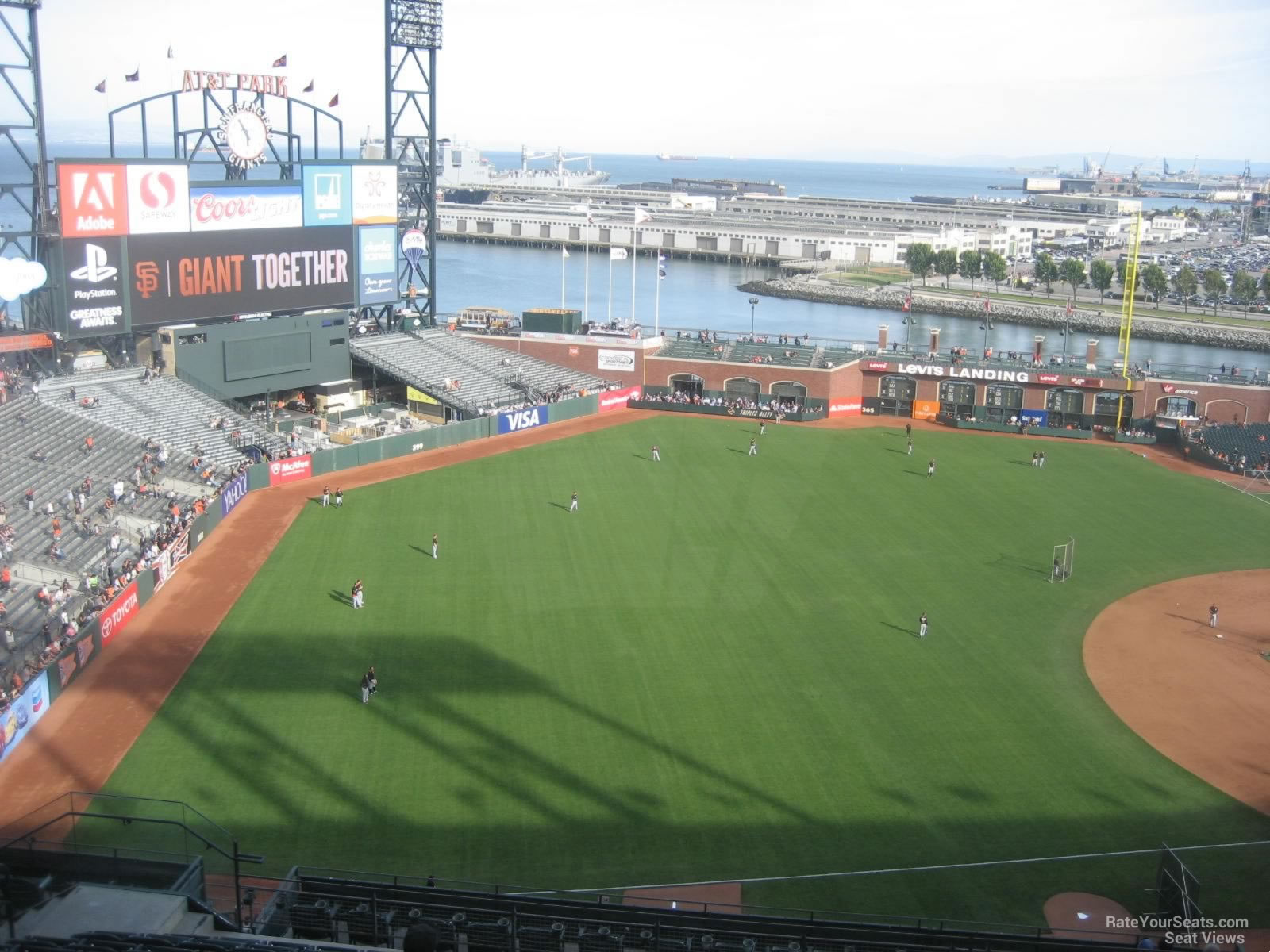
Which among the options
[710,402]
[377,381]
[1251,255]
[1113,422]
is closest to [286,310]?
[377,381]

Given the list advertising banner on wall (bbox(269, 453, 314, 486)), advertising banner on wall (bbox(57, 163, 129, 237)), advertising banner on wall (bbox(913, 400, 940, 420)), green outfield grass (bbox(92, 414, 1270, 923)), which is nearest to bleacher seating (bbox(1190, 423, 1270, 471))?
green outfield grass (bbox(92, 414, 1270, 923))

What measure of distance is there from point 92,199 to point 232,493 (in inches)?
481

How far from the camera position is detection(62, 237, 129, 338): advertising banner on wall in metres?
43.2

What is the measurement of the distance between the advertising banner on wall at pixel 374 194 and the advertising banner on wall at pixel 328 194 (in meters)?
0.36

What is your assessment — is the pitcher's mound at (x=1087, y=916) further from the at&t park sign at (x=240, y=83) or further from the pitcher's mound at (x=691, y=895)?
the at&t park sign at (x=240, y=83)

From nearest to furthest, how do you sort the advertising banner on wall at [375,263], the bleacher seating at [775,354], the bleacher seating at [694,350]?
the advertising banner on wall at [375,263]
the bleacher seating at [775,354]
the bleacher seating at [694,350]

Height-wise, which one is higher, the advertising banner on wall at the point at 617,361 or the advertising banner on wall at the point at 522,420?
the advertising banner on wall at the point at 617,361

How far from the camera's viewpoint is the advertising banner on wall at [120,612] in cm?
2997

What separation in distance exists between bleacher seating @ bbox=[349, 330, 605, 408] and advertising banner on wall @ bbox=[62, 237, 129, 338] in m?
12.9

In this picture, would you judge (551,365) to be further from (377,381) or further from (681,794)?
(681,794)

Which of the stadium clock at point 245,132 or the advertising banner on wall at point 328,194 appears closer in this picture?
the stadium clock at point 245,132

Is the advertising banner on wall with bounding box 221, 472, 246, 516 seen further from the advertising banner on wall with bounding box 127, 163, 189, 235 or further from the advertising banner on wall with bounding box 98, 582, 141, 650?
the advertising banner on wall with bounding box 127, 163, 189, 235

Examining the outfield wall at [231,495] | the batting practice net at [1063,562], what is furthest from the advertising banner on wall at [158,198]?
the batting practice net at [1063,562]

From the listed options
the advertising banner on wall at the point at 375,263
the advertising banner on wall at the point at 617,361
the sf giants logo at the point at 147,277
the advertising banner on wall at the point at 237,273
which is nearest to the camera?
the sf giants logo at the point at 147,277
